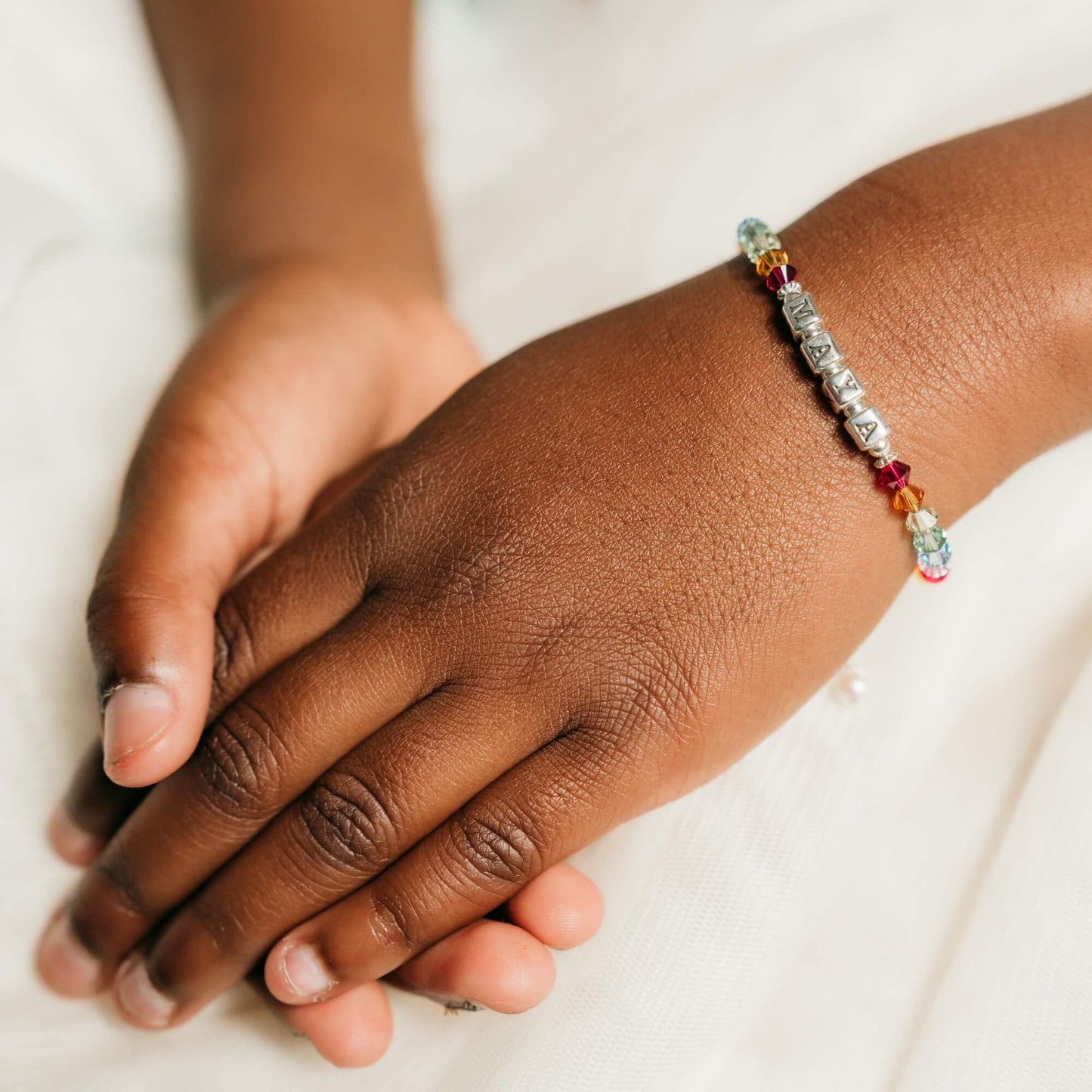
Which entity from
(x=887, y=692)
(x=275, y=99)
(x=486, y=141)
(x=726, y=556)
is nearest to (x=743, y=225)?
(x=726, y=556)

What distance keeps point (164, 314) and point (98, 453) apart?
7.7 inches

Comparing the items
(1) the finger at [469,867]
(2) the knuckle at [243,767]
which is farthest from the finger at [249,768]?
(1) the finger at [469,867]

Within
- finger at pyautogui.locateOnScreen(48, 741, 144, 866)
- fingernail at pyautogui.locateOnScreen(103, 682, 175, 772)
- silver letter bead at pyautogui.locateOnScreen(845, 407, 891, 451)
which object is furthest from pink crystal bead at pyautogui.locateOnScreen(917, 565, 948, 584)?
finger at pyautogui.locateOnScreen(48, 741, 144, 866)

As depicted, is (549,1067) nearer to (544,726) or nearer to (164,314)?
(544,726)

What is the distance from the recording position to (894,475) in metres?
0.71

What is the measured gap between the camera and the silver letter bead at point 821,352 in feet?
2.34

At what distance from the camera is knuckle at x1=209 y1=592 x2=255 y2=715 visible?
31.8 inches

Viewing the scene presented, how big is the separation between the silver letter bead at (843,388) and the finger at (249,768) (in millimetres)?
341

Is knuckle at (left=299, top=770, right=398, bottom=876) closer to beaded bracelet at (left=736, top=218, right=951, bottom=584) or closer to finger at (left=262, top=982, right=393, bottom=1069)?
finger at (left=262, top=982, right=393, bottom=1069)

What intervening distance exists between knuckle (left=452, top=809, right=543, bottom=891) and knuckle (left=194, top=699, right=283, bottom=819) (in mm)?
151

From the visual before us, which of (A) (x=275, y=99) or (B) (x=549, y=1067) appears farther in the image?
(A) (x=275, y=99)

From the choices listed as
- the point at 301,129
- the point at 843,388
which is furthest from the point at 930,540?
the point at 301,129

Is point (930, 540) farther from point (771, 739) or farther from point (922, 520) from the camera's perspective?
point (771, 739)

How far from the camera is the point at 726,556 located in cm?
72
